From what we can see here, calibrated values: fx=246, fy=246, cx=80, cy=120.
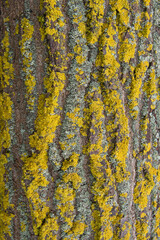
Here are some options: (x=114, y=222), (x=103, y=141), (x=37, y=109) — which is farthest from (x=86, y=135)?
(x=114, y=222)

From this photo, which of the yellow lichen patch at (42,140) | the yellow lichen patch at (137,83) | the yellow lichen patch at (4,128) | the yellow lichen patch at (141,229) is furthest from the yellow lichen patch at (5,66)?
the yellow lichen patch at (141,229)

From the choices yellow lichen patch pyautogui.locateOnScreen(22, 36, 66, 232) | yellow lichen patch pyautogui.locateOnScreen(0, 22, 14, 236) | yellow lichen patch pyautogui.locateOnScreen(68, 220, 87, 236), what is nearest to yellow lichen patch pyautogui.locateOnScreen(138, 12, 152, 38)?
yellow lichen patch pyautogui.locateOnScreen(22, 36, 66, 232)

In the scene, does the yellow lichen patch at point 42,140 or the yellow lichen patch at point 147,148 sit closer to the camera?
the yellow lichen patch at point 42,140

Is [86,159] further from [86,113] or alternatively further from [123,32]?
[123,32]

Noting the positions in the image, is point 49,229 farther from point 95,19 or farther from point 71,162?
point 95,19

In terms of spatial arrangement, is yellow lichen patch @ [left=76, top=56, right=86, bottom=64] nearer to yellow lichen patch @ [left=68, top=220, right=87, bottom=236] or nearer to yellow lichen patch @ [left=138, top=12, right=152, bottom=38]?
yellow lichen patch @ [left=138, top=12, right=152, bottom=38]

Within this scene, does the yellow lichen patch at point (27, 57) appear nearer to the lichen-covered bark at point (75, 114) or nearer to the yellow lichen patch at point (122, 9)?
the lichen-covered bark at point (75, 114)

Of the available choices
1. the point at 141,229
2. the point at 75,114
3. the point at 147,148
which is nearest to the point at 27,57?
the point at 75,114
